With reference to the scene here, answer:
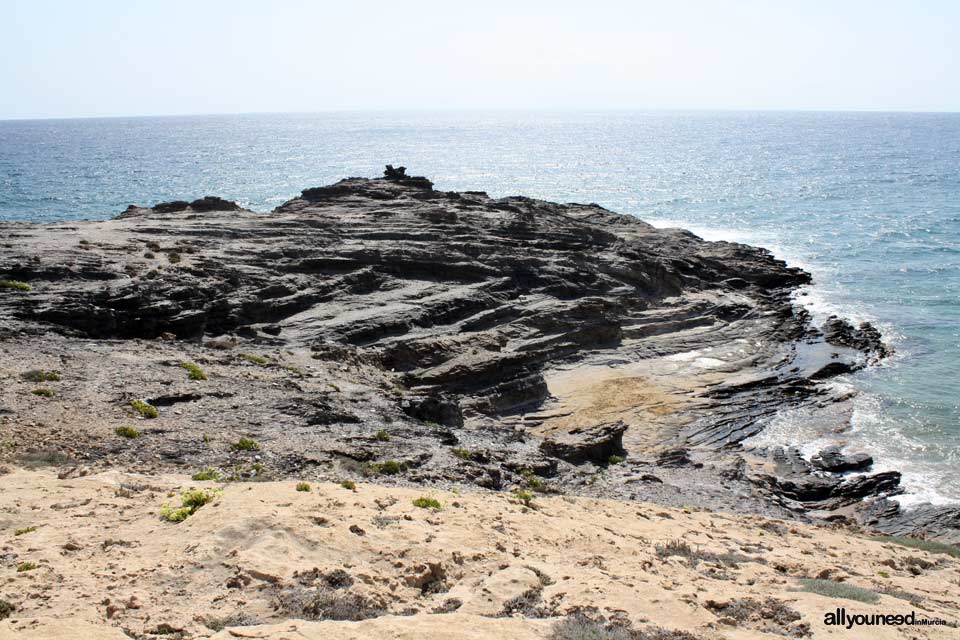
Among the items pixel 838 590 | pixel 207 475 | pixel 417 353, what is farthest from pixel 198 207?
pixel 838 590

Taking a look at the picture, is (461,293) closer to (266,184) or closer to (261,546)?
(261,546)

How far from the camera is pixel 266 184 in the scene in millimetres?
158125

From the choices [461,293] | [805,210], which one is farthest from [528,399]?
[805,210]

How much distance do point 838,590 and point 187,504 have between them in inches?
612

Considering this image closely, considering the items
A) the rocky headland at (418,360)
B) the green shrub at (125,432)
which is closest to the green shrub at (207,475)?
Result: the rocky headland at (418,360)

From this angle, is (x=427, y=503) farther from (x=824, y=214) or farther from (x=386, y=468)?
(x=824, y=214)

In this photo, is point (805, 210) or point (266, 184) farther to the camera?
point (266, 184)

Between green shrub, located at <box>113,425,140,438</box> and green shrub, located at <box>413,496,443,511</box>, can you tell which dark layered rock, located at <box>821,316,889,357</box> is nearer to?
green shrub, located at <box>413,496,443,511</box>

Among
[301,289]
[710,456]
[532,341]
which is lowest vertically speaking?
[710,456]

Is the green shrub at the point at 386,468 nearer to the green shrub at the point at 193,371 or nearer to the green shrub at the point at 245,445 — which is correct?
the green shrub at the point at 245,445

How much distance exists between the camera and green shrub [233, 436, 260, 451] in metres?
25.1

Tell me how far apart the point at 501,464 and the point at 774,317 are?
131 feet

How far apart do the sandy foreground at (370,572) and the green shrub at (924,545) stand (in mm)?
5303

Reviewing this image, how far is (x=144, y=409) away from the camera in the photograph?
27172 millimetres
